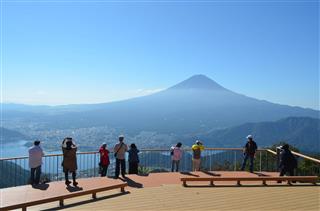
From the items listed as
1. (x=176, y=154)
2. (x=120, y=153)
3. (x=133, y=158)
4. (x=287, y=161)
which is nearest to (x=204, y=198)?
(x=287, y=161)

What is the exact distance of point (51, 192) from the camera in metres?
11.4

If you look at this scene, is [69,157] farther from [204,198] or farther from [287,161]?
[287,161]

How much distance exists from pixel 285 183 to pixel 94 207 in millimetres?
6156

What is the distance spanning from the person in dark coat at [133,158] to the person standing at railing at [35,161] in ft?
11.5

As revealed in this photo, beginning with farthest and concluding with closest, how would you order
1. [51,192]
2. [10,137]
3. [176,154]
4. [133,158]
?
[10,137], [176,154], [133,158], [51,192]

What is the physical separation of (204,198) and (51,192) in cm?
437

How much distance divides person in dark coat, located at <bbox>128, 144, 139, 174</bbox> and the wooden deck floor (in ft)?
8.34

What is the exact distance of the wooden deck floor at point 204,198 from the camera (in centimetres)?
937

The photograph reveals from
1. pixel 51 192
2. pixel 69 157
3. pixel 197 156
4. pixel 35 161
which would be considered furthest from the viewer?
pixel 197 156

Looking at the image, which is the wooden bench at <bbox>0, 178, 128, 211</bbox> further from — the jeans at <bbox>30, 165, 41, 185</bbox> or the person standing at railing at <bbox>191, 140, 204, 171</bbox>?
the person standing at railing at <bbox>191, 140, 204, 171</bbox>

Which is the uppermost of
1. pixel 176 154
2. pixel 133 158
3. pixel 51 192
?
pixel 176 154

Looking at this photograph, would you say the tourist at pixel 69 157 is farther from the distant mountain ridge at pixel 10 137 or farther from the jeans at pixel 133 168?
the distant mountain ridge at pixel 10 137

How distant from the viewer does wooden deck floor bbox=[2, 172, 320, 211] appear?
9.37m

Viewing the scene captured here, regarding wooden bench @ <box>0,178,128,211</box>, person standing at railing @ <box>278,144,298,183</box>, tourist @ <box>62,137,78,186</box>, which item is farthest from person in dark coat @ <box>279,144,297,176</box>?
tourist @ <box>62,137,78,186</box>
